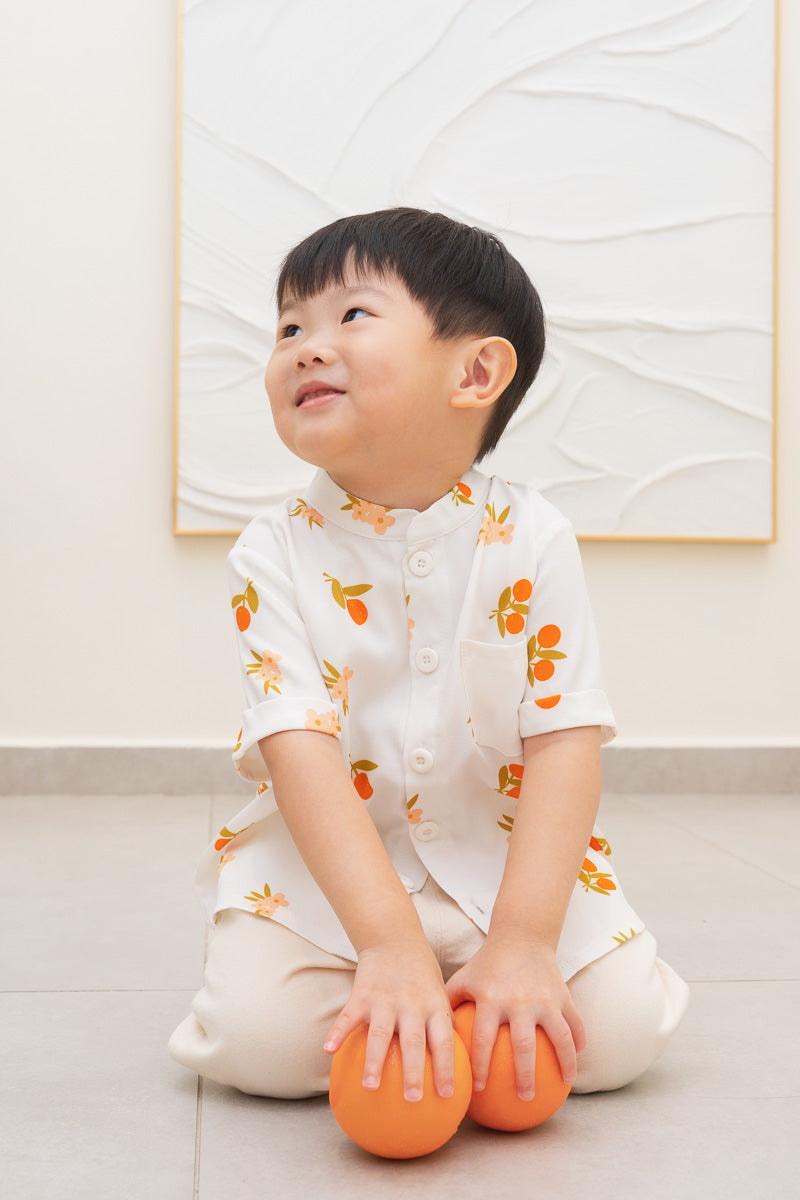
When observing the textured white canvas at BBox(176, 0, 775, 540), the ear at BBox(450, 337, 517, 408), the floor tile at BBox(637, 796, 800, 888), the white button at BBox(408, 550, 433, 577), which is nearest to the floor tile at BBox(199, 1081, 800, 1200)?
the white button at BBox(408, 550, 433, 577)

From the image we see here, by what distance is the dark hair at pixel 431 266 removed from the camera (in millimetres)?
831

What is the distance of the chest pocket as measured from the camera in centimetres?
83

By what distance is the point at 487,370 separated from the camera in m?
0.86

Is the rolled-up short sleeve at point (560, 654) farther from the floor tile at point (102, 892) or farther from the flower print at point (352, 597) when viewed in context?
the floor tile at point (102, 892)

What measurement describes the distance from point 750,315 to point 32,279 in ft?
4.09

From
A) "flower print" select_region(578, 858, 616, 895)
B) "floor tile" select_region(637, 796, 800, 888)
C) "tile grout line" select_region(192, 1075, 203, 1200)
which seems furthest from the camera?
"floor tile" select_region(637, 796, 800, 888)

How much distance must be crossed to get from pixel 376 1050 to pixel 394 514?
0.38m

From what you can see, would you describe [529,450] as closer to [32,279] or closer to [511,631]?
[32,279]

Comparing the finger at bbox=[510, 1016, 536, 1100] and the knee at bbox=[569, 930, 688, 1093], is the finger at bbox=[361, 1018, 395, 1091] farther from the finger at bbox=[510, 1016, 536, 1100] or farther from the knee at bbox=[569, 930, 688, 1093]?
the knee at bbox=[569, 930, 688, 1093]

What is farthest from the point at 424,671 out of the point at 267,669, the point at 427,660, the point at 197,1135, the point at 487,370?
the point at 197,1135

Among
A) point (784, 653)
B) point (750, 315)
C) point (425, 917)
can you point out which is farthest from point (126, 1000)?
point (750, 315)

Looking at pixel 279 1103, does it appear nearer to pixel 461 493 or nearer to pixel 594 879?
pixel 594 879

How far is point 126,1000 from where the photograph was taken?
3.11 ft

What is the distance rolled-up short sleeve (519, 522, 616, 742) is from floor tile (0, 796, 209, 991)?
0.41m
